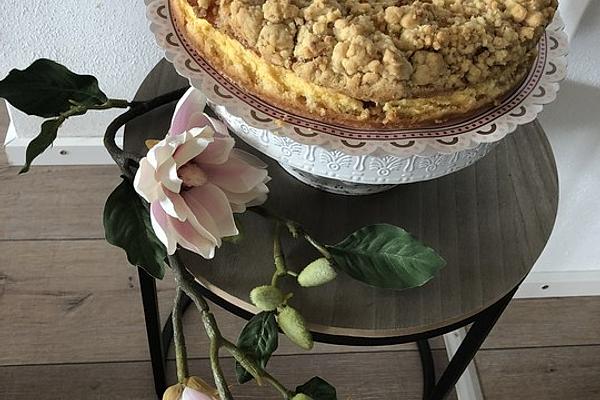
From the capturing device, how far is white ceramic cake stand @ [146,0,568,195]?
594 millimetres

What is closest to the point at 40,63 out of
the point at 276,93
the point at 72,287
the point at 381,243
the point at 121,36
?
the point at 276,93

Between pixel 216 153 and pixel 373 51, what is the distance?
0.14 metres

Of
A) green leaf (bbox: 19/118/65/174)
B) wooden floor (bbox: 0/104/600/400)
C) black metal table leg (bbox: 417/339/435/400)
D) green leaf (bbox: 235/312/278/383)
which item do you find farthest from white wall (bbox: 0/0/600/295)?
green leaf (bbox: 235/312/278/383)

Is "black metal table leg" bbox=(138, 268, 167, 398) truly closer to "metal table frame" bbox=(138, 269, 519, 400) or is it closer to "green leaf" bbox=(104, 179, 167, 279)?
"metal table frame" bbox=(138, 269, 519, 400)

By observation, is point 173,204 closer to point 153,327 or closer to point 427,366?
point 153,327

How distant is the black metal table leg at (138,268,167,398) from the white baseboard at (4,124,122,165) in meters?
0.38

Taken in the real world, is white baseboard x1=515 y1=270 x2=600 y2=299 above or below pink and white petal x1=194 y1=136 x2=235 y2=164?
below

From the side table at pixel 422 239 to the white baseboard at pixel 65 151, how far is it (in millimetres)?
472

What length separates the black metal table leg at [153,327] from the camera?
Answer: 852mm

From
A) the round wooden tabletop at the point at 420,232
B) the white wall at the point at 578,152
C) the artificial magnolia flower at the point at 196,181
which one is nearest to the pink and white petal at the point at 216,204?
the artificial magnolia flower at the point at 196,181

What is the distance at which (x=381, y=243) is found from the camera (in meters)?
0.63

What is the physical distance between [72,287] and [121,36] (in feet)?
1.30

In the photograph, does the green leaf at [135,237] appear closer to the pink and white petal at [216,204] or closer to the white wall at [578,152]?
the pink and white petal at [216,204]

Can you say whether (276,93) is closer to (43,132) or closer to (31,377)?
(43,132)
